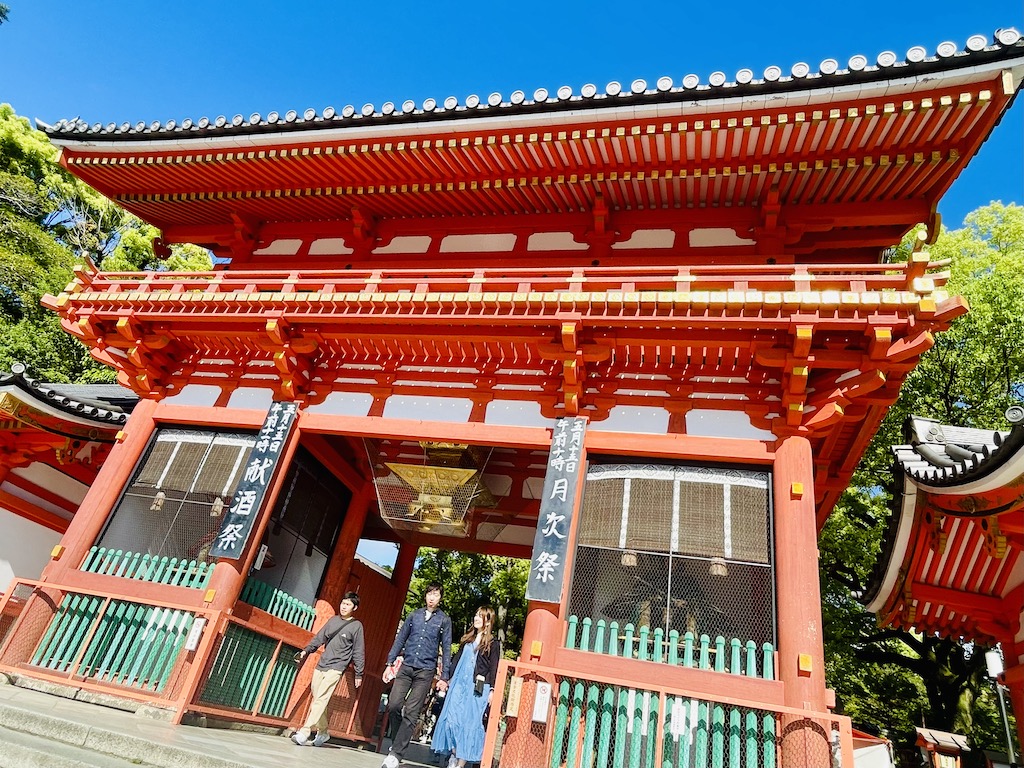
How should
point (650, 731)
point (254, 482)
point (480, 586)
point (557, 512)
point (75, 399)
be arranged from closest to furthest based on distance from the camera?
point (650, 731)
point (557, 512)
point (254, 482)
point (75, 399)
point (480, 586)

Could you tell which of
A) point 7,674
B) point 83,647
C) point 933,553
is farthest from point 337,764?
point 933,553

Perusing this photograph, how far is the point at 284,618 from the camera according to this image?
28.3 feet

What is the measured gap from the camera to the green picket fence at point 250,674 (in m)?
7.10

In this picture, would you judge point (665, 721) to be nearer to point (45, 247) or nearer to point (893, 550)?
point (893, 550)

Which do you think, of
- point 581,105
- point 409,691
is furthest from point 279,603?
point 581,105

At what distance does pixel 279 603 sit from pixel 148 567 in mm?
1727

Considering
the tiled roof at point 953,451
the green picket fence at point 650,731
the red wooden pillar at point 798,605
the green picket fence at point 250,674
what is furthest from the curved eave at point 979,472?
the green picket fence at point 250,674

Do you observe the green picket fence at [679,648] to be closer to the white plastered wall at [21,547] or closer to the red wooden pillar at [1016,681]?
the red wooden pillar at [1016,681]

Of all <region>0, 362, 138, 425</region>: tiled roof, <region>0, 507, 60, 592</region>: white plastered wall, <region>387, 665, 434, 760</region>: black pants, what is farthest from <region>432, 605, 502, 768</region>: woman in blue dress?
<region>0, 507, 60, 592</region>: white plastered wall

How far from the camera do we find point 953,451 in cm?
679

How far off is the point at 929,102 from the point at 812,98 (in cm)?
112

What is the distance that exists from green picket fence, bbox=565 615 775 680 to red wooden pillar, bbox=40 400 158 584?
6.34 meters

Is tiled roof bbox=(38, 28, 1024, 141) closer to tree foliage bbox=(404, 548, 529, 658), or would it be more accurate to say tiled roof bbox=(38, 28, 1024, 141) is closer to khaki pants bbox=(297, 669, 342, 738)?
khaki pants bbox=(297, 669, 342, 738)

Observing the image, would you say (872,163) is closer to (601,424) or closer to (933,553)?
(601,424)
